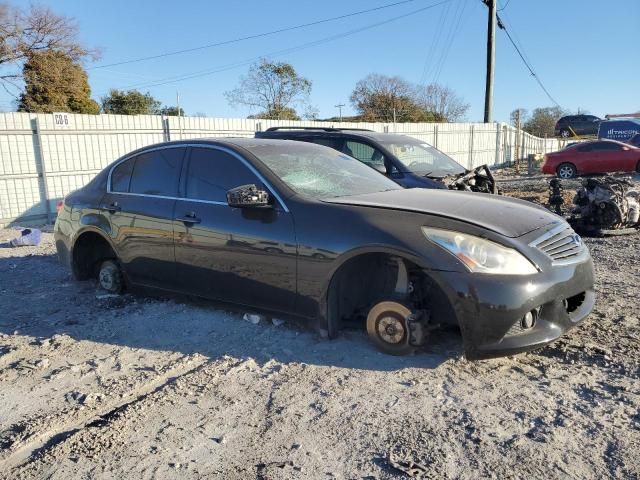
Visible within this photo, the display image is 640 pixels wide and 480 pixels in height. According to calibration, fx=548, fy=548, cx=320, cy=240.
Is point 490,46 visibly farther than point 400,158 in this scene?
Yes

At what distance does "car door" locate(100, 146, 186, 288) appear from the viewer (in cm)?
481

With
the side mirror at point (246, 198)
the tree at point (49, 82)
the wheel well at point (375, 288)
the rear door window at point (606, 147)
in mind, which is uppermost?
the tree at point (49, 82)

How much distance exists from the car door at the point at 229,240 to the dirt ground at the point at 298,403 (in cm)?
37

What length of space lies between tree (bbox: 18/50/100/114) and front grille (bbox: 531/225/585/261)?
3597 cm

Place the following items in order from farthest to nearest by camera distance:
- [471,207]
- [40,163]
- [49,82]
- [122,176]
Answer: [49,82]
[40,163]
[122,176]
[471,207]

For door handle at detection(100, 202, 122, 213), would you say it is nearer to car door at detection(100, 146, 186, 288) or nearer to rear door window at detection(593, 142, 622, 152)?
car door at detection(100, 146, 186, 288)

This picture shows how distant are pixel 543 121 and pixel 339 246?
172ft

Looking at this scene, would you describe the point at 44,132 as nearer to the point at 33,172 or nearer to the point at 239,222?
the point at 33,172

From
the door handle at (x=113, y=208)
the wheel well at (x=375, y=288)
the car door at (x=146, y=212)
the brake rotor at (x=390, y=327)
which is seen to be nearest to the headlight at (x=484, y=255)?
the wheel well at (x=375, y=288)

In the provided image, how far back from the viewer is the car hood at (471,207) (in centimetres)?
365

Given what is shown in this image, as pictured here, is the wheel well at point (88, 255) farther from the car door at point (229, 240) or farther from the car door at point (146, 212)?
the car door at point (229, 240)

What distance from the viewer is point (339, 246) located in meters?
3.77

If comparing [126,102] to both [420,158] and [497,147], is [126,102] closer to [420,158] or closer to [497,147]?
[497,147]

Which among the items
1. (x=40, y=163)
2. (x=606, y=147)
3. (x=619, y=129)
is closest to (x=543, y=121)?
(x=619, y=129)
